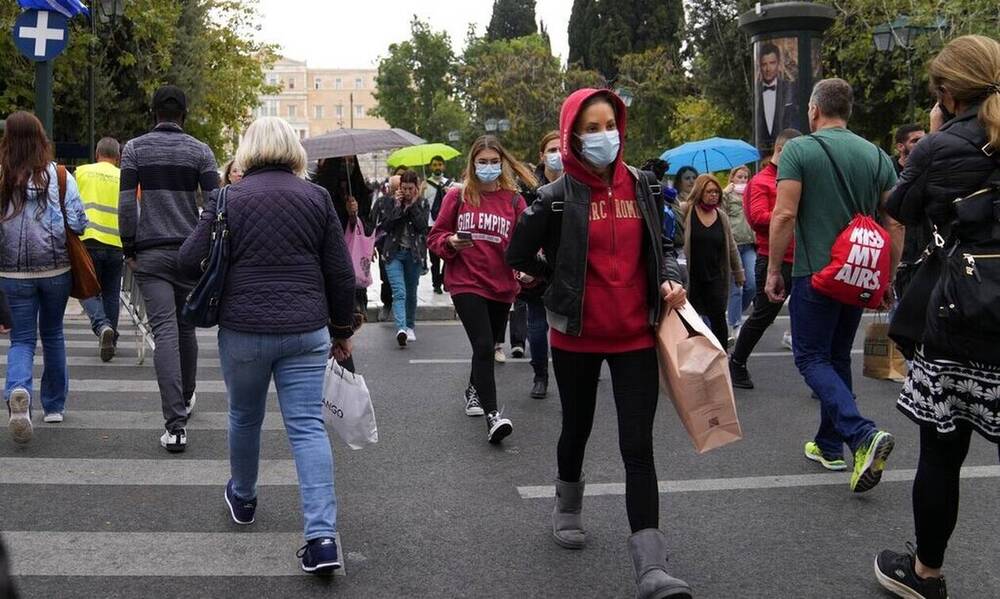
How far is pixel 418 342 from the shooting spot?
11.1 m

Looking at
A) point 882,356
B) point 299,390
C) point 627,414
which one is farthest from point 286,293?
point 882,356

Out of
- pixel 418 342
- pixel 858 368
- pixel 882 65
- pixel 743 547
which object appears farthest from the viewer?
pixel 882 65

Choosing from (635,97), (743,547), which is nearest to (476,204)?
(743,547)

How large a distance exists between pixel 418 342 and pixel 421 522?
6.32m

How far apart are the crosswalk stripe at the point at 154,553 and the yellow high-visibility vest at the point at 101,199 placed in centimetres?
528

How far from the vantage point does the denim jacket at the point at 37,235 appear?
6.22 meters

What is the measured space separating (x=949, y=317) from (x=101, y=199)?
801 centimetres

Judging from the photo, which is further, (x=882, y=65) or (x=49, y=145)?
(x=882, y=65)

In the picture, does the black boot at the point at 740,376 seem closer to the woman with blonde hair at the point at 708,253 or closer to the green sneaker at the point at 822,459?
the woman with blonde hair at the point at 708,253

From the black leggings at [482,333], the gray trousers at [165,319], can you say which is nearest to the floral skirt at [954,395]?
the black leggings at [482,333]

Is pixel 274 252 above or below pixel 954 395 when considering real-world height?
above

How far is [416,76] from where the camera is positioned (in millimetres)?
72688

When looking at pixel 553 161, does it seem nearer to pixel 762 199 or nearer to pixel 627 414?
pixel 762 199

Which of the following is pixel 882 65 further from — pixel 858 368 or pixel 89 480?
pixel 89 480
